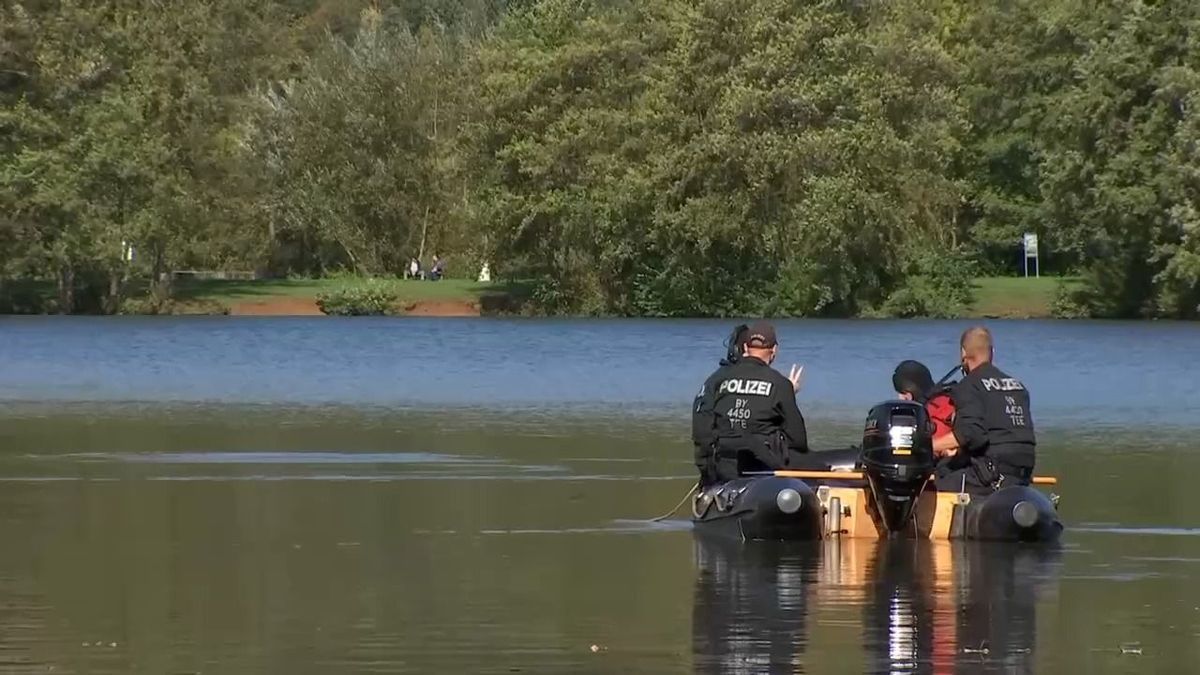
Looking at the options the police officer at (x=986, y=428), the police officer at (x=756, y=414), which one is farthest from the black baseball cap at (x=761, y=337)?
the police officer at (x=986, y=428)

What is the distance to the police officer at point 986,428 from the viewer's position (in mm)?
18531

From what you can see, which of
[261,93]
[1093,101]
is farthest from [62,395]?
[261,93]

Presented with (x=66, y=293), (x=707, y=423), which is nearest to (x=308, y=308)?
(x=66, y=293)

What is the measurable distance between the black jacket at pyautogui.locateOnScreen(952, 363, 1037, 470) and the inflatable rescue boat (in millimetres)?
267

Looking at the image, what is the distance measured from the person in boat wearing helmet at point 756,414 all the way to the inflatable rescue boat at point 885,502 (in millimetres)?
207

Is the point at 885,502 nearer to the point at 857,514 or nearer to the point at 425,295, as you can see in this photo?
the point at 857,514

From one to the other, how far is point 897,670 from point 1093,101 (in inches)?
2567

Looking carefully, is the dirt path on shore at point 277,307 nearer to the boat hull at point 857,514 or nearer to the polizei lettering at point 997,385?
the boat hull at point 857,514

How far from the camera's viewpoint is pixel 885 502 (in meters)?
18.6

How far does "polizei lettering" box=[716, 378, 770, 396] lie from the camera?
1886cm

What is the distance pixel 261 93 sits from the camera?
10431cm

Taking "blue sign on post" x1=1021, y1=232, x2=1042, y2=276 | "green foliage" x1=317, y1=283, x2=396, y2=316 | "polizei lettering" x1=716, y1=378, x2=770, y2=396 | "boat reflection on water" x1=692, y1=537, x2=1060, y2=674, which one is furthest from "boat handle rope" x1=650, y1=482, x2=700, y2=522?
"blue sign on post" x1=1021, y1=232, x2=1042, y2=276

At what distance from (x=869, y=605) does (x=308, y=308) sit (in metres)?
73.1

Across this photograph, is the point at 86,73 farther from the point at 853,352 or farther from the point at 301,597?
the point at 301,597
